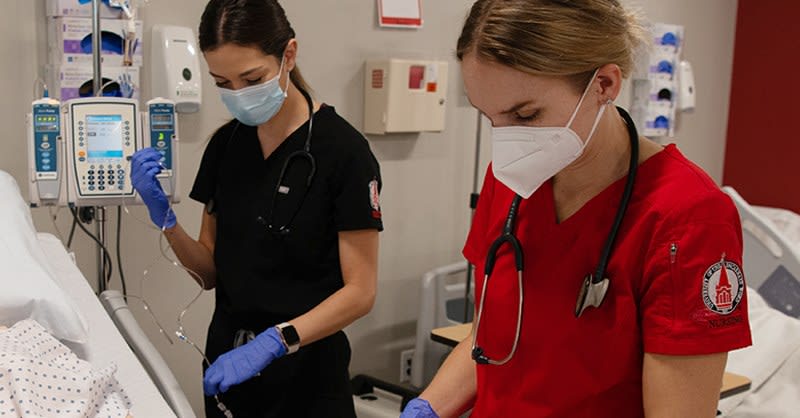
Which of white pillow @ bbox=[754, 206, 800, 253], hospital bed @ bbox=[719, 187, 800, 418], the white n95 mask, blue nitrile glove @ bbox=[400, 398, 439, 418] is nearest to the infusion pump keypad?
blue nitrile glove @ bbox=[400, 398, 439, 418]

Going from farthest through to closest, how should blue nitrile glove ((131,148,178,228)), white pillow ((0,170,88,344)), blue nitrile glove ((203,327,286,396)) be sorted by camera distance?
blue nitrile glove ((131,148,178,228)) < blue nitrile glove ((203,327,286,396)) < white pillow ((0,170,88,344))

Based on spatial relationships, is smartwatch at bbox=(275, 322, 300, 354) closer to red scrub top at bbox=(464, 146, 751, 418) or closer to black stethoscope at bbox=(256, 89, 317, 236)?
black stethoscope at bbox=(256, 89, 317, 236)

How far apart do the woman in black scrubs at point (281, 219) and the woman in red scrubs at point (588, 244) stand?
57 cm

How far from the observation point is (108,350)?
162 centimetres

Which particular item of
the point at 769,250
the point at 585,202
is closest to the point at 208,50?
the point at 585,202

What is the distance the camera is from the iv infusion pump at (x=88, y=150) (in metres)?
2.04

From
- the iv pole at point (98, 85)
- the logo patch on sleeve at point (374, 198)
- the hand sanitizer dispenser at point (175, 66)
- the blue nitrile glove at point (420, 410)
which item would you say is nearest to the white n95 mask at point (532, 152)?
the blue nitrile glove at point (420, 410)

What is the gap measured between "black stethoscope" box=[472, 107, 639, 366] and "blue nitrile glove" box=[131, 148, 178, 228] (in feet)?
3.00

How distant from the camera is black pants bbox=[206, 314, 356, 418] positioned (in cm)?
191

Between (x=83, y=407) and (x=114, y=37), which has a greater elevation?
(x=114, y=37)

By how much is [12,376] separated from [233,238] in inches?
27.8

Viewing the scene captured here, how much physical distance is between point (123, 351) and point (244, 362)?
0.24 meters

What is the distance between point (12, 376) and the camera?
4.13ft

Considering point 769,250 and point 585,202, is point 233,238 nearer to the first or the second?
point 585,202
